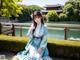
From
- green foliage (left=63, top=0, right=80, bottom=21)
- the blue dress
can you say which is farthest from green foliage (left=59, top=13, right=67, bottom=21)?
the blue dress

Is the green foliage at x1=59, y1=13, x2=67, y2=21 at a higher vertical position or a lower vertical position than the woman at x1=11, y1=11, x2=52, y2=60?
lower

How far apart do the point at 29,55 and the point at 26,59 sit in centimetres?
14

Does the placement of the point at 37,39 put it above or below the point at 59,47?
above

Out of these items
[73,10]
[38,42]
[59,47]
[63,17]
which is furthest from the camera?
[63,17]

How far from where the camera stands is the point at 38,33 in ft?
16.8

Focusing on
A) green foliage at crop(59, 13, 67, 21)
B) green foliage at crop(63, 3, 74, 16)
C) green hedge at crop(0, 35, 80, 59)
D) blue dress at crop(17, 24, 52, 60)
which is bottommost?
green foliage at crop(59, 13, 67, 21)

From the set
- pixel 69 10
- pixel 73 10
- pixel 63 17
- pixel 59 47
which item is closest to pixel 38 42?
pixel 59 47

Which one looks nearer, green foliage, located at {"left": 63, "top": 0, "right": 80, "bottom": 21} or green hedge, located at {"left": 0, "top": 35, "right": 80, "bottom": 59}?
green hedge, located at {"left": 0, "top": 35, "right": 80, "bottom": 59}

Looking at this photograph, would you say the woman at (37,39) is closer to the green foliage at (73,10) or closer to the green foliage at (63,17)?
the green foliage at (73,10)

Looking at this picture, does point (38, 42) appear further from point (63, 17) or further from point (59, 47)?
point (63, 17)

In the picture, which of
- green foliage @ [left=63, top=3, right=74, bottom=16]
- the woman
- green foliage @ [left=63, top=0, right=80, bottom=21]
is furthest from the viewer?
green foliage @ [left=63, top=3, right=74, bottom=16]

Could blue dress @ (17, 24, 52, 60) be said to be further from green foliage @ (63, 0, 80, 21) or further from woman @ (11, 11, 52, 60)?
green foliage @ (63, 0, 80, 21)

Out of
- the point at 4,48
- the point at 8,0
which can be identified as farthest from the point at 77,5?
the point at 4,48

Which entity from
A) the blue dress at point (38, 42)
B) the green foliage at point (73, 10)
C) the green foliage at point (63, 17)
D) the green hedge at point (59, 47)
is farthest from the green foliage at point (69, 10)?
the blue dress at point (38, 42)
